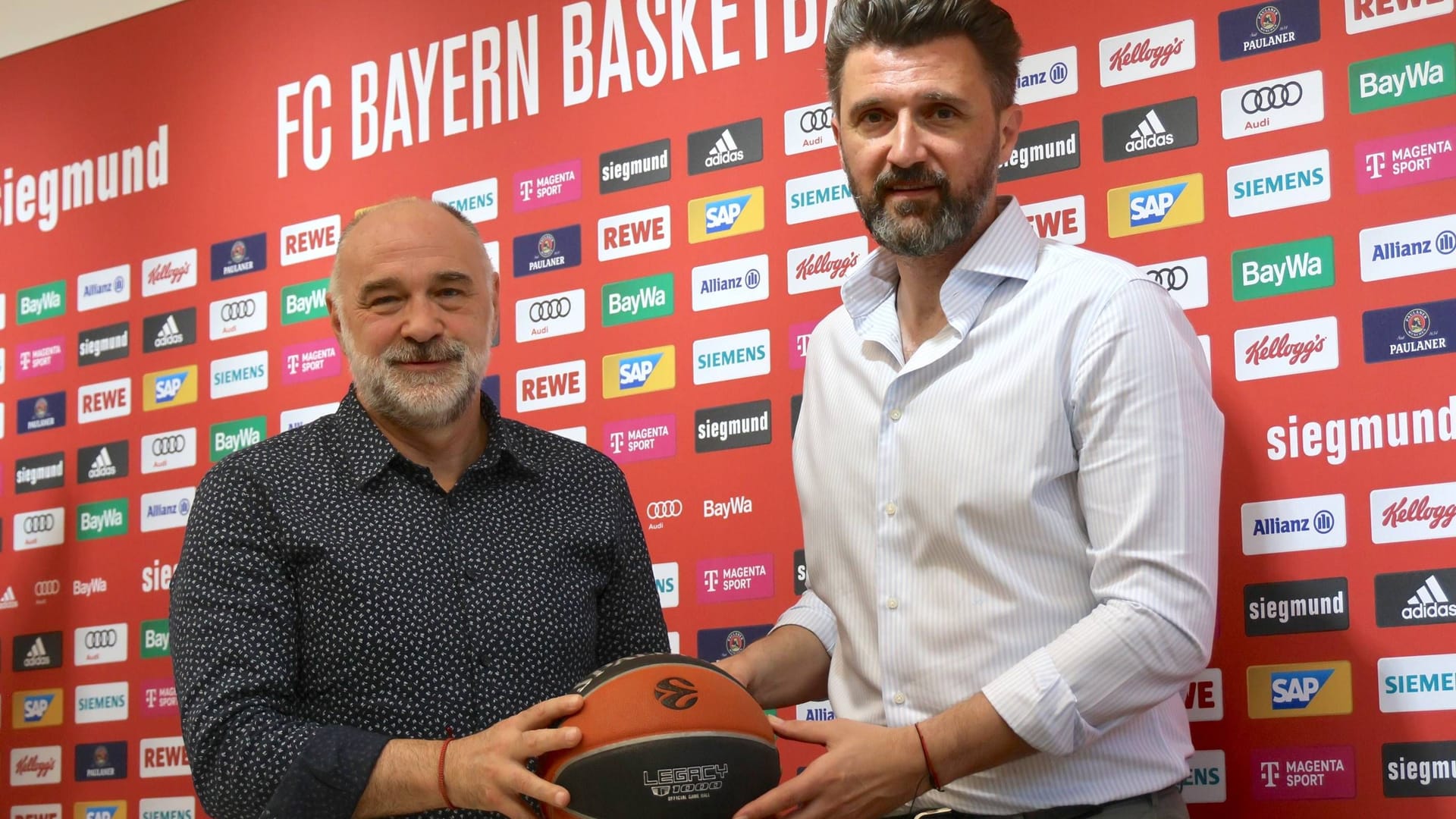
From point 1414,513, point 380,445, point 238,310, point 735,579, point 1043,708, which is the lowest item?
point 1043,708

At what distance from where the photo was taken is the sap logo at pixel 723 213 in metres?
3.54

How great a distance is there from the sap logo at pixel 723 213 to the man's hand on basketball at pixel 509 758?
5.65 feet

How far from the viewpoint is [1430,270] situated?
2664 millimetres

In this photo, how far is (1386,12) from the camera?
2.77m

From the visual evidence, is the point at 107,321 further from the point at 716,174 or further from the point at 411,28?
the point at 716,174

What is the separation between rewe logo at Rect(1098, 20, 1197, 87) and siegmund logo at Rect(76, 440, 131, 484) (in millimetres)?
3066

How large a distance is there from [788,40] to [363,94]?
1.37m

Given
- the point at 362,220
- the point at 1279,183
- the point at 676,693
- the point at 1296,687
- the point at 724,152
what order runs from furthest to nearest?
the point at 724,152
the point at 1279,183
the point at 1296,687
the point at 362,220
the point at 676,693

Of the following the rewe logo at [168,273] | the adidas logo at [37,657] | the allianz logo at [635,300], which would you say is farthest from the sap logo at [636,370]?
the adidas logo at [37,657]

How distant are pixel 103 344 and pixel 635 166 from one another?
1.96 m

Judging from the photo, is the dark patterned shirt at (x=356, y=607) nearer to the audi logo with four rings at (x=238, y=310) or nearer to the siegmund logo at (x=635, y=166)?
the siegmund logo at (x=635, y=166)

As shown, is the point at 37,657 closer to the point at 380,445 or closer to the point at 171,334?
the point at 171,334

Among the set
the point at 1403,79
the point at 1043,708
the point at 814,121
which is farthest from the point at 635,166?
the point at 1043,708

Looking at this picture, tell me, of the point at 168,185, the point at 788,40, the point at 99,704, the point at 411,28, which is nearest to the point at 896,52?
the point at 788,40
